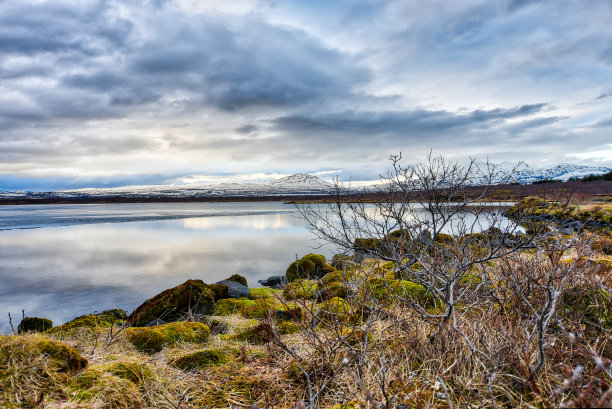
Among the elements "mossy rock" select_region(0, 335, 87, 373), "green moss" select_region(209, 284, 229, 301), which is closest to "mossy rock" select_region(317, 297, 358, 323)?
"mossy rock" select_region(0, 335, 87, 373)

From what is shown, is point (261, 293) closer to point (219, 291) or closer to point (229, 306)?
point (219, 291)

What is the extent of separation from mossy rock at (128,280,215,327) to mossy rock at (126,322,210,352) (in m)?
2.54

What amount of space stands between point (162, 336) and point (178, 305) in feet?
10.5

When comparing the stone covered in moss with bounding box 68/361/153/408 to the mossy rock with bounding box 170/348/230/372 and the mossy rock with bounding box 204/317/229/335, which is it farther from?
the mossy rock with bounding box 204/317/229/335

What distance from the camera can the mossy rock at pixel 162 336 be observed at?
555 centimetres

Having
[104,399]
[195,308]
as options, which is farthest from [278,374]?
[195,308]

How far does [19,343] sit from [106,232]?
30210 millimetres

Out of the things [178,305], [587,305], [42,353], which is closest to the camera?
[42,353]

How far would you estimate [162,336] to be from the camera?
5.70 metres

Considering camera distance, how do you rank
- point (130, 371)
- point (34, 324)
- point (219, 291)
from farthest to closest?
point (219, 291) < point (34, 324) < point (130, 371)

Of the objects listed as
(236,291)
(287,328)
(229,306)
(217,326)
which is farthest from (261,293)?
(287,328)

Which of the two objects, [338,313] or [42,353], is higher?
[338,313]

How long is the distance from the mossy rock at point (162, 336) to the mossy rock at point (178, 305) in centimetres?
254

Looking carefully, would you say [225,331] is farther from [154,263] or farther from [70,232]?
→ [70,232]
